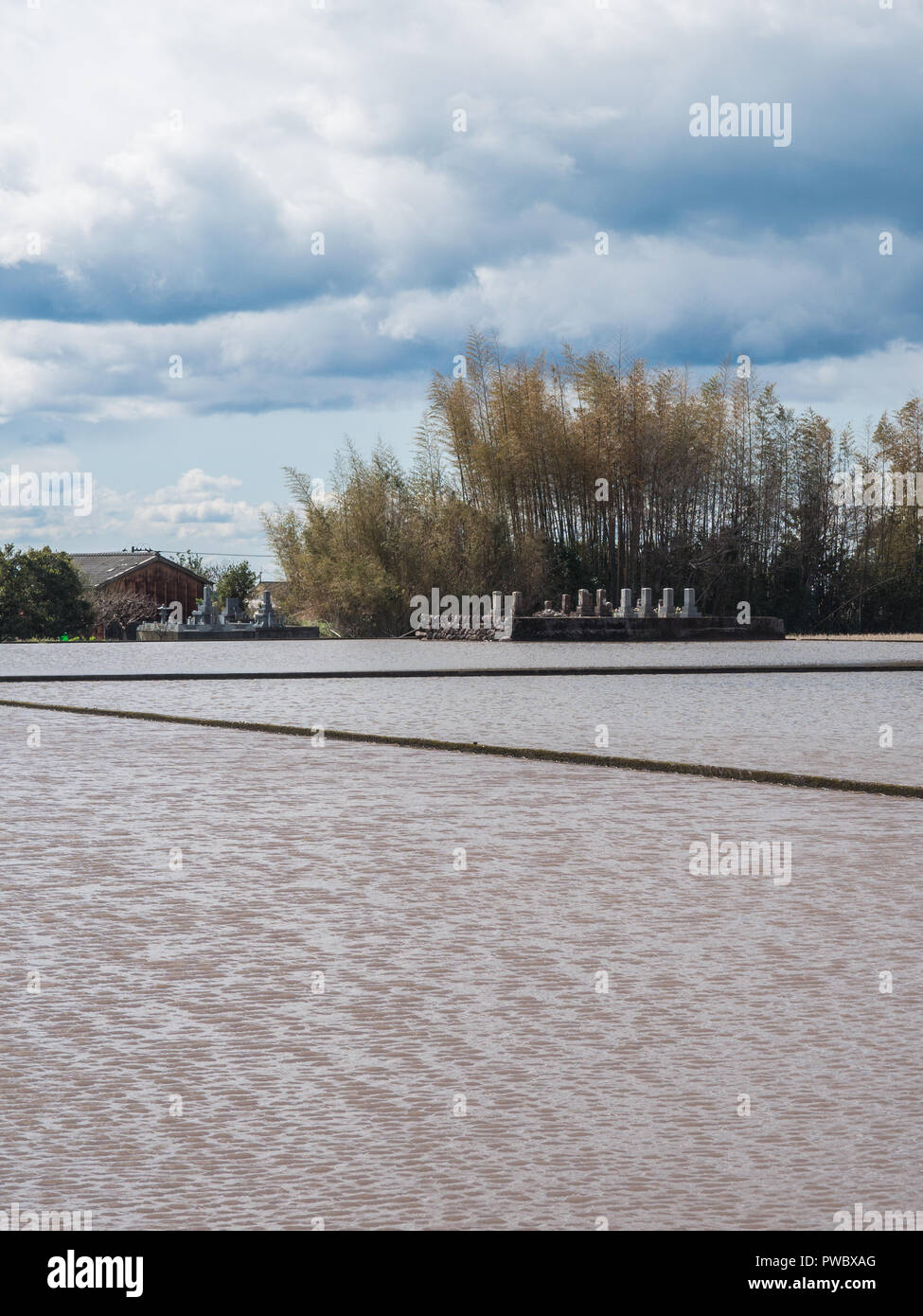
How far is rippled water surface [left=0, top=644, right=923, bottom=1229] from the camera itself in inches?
133

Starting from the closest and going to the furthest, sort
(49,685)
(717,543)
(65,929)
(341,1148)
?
(341,1148) → (65,929) → (49,685) → (717,543)

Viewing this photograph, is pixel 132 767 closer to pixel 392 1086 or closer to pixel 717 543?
pixel 392 1086

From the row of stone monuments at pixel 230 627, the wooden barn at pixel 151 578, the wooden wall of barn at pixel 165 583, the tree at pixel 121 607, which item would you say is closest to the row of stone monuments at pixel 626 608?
the row of stone monuments at pixel 230 627

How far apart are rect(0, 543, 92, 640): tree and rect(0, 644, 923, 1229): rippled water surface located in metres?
44.4

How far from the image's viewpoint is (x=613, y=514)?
159 feet

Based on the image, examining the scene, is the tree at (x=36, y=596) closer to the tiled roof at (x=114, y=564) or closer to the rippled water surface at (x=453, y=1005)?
the tiled roof at (x=114, y=564)

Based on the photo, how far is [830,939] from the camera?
5.75 m

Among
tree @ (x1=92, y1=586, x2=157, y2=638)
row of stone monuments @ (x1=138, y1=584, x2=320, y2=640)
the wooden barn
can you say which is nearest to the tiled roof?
the wooden barn

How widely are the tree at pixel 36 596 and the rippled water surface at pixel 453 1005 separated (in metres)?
44.4

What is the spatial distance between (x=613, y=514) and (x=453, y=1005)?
44.3 meters

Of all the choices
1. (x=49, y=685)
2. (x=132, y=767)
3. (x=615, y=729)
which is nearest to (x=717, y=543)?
(x=49, y=685)

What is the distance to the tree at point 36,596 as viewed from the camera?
53250 millimetres

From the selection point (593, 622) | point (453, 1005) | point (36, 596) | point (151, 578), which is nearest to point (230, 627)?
point (36, 596)
